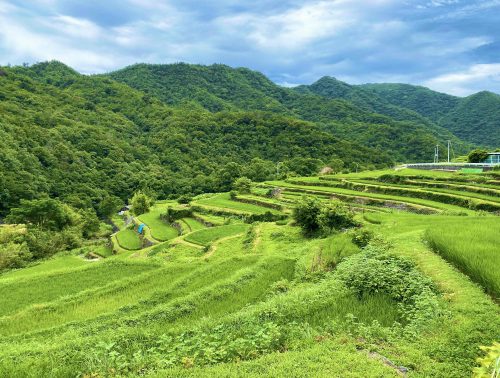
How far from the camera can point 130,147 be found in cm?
9738

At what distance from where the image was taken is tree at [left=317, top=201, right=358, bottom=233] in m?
19.2

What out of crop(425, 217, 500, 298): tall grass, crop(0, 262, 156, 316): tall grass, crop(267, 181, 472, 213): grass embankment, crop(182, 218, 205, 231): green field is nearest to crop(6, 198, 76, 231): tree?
crop(182, 218, 205, 231): green field

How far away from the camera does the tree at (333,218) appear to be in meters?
19.2

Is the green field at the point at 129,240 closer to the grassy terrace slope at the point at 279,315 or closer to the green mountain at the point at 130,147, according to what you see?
the grassy terrace slope at the point at 279,315

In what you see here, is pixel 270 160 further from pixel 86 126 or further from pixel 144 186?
pixel 86 126

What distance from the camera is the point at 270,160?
101 m

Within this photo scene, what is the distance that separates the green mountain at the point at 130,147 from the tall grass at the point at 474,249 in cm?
6091

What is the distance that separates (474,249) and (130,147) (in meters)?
95.9

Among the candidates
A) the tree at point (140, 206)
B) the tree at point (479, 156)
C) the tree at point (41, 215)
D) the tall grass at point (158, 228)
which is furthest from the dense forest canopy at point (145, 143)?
the tree at point (479, 156)

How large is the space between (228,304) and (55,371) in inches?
183

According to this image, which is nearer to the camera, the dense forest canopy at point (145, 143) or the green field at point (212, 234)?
the green field at point (212, 234)

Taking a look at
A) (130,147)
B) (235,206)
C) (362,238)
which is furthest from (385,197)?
(130,147)

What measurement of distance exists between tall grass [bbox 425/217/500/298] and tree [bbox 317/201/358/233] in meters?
6.15

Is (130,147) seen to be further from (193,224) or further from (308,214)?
(308,214)
